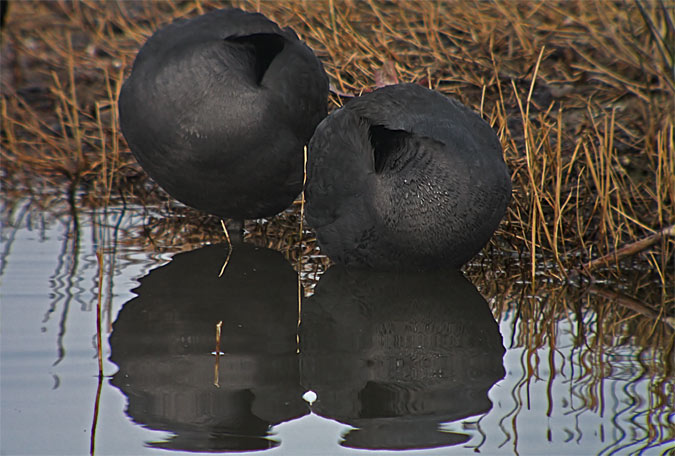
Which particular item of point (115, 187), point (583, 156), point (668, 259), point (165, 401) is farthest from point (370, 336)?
point (115, 187)

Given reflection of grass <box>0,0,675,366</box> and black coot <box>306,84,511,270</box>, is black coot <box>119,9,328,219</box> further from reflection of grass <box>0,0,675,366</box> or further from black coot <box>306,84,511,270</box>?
reflection of grass <box>0,0,675,366</box>

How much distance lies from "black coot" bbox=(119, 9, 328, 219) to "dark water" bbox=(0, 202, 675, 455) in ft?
1.12

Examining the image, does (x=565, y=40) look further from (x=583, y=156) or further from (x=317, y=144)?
(x=317, y=144)

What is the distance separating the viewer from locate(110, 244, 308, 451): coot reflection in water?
246 centimetres

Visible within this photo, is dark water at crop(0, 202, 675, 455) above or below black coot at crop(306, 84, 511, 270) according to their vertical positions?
below

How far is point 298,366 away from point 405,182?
99 cm

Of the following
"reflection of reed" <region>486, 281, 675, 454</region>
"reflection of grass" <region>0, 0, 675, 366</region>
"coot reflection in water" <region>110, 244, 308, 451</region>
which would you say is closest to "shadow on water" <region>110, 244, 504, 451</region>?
"coot reflection in water" <region>110, 244, 308, 451</region>

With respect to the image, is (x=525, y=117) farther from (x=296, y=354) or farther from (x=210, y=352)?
(x=210, y=352)

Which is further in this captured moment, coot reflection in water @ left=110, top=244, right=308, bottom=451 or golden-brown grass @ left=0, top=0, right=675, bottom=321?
golden-brown grass @ left=0, top=0, right=675, bottom=321

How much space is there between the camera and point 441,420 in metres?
2.47

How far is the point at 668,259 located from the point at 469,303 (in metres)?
0.93

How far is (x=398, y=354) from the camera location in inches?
116

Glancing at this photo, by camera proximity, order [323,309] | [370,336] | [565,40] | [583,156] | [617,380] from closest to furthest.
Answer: [617,380] < [370,336] < [323,309] < [583,156] < [565,40]

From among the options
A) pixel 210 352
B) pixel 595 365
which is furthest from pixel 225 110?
pixel 595 365
